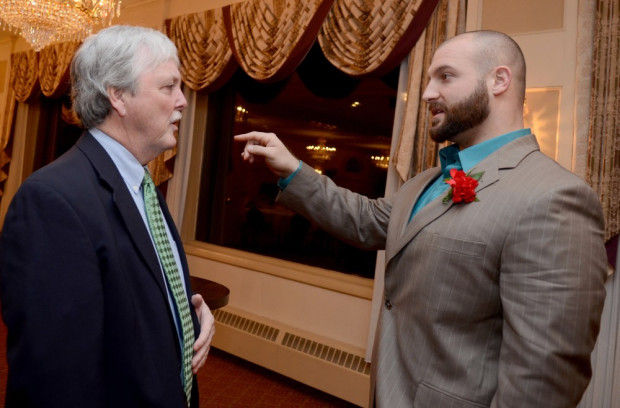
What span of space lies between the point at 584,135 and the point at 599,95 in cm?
19

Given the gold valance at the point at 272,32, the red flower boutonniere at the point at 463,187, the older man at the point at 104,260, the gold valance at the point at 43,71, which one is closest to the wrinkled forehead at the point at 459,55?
the red flower boutonniere at the point at 463,187

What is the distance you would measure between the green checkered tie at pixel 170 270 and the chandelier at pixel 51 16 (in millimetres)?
2560

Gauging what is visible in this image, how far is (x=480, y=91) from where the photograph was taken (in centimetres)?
125

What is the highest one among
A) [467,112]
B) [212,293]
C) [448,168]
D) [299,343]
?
[467,112]

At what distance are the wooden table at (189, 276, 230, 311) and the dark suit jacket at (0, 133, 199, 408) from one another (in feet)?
4.67

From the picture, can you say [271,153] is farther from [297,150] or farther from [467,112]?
[297,150]

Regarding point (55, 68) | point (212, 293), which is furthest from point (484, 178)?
point (55, 68)

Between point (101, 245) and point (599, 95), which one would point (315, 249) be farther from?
point (101, 245)

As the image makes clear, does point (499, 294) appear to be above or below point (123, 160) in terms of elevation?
below

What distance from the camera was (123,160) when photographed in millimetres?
1176

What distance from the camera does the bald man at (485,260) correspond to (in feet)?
3.22

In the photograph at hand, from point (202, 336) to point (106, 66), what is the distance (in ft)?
2.45

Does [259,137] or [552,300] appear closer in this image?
[552,300]

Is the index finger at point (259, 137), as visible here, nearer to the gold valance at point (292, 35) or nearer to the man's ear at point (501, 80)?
the man's ear at point (501, 80)
